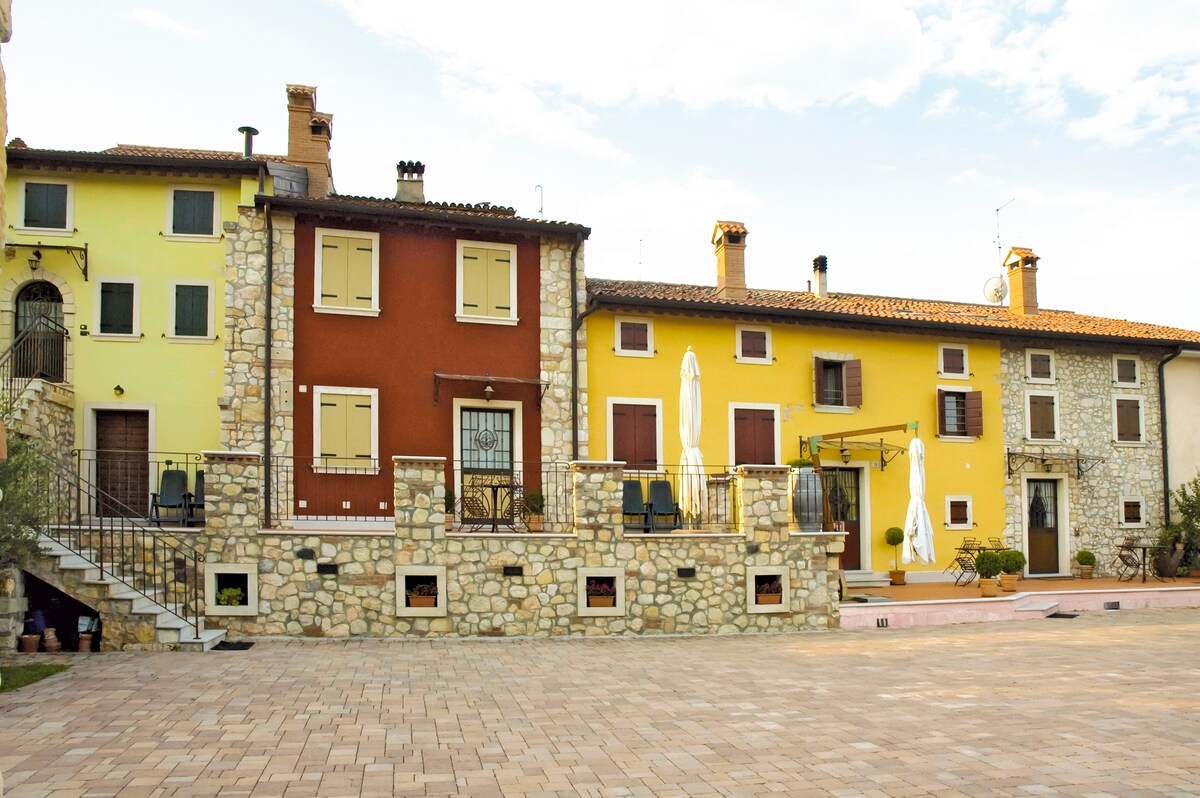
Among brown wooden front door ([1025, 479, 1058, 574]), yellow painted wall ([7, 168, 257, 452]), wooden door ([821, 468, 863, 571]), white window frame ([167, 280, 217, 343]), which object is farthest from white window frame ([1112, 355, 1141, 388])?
→ white window frame ([167, 280, 217, 343])

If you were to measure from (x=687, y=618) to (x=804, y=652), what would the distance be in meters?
2.19

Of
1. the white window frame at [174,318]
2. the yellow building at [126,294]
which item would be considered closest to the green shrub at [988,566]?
the yellow building at [126,294]

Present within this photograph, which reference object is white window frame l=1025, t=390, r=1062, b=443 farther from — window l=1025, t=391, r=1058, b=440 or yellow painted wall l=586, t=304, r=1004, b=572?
yellow painted wall l=586, t=304, r=1004, b=572

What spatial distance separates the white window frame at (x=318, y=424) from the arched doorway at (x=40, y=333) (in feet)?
14.7

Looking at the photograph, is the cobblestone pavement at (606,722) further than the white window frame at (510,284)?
No

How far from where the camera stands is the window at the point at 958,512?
21.3 m

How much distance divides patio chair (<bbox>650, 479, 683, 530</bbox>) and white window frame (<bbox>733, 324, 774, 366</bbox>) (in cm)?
433

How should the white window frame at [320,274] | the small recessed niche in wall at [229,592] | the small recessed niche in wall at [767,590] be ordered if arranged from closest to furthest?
1. the small recessed niche in wall at [229,592]
2. the small recessed niche in wall at [767,590]
3. the white window frame at [320,274]

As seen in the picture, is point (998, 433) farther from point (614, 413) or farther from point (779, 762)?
point (779, 762)

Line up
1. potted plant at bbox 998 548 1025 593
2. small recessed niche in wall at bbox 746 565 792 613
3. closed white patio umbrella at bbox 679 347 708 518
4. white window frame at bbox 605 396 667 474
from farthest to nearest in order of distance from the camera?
white window frame at bbox 605 396 667 474, potted plant at bbox 998 548 1025 593, closed white patio umbrella at bbox 679 347 708 518, small recessed niche in wall at bbox 746 565 792 613

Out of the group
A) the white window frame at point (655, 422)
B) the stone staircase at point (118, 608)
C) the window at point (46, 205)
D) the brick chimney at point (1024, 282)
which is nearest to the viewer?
the stone staircase at point (118, 608)

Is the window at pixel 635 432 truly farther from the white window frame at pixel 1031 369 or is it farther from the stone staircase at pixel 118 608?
the white window frame at pixel 1031 369

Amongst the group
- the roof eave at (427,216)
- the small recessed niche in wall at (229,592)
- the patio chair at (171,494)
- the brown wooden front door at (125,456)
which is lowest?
the small recessed niche in wall at (229,592)

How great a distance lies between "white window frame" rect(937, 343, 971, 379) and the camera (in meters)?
21.6
